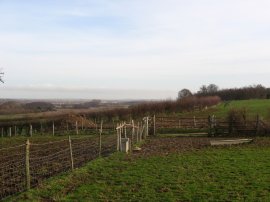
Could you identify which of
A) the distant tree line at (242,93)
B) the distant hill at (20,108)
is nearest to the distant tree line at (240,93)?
the distant tree line at (242,93)

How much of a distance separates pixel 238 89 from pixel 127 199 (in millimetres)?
118437

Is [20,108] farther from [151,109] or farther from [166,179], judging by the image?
[166,179]

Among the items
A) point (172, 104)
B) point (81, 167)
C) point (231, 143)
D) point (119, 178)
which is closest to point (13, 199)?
point (119, 178)

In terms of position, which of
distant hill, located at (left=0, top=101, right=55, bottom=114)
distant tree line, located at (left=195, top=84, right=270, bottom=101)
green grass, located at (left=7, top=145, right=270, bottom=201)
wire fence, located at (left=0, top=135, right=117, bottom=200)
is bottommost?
green grass, located at (left=7, top=145, right=270, bottom=201)

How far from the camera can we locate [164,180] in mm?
13547

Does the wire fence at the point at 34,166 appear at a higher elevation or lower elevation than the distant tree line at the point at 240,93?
lower

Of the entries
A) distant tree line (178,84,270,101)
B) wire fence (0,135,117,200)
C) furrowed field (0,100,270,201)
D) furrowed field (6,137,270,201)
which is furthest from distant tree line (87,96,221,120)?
distant tree line (178,84,270,101)

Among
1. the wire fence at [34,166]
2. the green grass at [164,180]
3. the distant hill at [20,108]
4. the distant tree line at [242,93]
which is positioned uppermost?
the distant tree line at [242,93]

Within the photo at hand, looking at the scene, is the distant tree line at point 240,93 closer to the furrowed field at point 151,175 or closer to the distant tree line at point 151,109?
the distant tree line at point 151,109

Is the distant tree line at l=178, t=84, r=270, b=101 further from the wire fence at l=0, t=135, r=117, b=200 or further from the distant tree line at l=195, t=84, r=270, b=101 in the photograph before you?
the wire fence at l=0, t=135, r=117, b=200

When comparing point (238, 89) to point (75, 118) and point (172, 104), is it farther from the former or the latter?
point (75, 118)

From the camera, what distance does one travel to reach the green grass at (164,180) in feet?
36.9

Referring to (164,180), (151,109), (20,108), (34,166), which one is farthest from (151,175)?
(20,108)

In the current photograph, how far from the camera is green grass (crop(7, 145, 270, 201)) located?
1124cm
